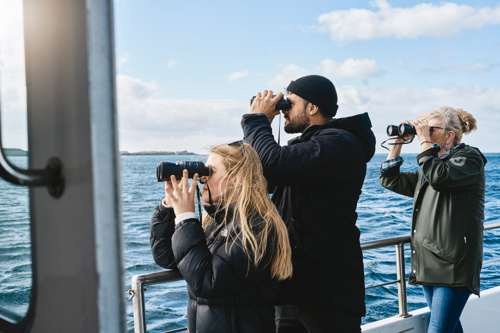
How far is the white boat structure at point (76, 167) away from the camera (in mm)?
572

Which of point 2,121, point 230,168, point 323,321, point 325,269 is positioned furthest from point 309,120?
point 2,121

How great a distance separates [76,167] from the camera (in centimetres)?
58

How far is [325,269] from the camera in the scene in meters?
1.67

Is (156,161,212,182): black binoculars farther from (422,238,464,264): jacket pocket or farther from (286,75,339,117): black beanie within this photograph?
(422,238,464,264): jacket pocket

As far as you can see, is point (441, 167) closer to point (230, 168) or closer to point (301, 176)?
point (301, 176)

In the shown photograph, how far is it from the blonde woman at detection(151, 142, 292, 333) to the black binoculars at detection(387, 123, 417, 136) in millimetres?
1198

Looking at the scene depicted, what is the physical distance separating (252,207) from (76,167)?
1.03m

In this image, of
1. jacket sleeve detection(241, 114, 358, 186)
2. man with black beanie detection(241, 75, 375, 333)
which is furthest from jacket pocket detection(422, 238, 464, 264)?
jacket sleeve detection(241, 114, 358, 186)

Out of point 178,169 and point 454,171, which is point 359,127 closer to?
point 454,171

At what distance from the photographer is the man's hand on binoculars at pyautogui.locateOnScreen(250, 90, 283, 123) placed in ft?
6.09

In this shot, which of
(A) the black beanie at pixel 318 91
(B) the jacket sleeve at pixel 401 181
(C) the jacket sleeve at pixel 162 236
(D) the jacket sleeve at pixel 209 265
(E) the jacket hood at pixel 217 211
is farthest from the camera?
(B) the jacket sleeve at pixel 401 181

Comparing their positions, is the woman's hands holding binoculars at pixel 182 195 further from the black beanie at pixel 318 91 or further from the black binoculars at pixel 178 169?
the black beanie at pixel 318 91

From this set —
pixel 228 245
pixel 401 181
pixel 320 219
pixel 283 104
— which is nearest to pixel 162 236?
pixel 228 245

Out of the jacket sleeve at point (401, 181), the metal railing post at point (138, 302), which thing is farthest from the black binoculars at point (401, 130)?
the metal railing post at point (138, 302)
